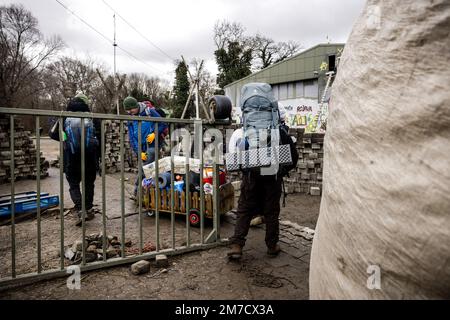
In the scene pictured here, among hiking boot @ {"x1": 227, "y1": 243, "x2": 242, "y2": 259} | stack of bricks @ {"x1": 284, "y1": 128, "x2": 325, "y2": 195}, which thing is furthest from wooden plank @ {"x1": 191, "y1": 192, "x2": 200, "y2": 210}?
stack of bricks @ {"x1": 284, "y1": 128, "x2": 325, "y2": 195}

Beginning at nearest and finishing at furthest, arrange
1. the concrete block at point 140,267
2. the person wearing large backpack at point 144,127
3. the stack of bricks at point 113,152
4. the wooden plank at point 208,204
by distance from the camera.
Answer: the concrete block at point 140,267 < the wooden plank at point 208,204 < the person wearing large backpack at point 144,127 < the stack of bricks at point 113,152

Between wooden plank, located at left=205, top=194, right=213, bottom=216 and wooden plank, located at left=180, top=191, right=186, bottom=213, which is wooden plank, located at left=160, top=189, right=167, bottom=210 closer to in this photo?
wooden plank, located at left=180, top=191, right=186, bottom=213

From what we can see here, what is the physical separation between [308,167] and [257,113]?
13.5ft

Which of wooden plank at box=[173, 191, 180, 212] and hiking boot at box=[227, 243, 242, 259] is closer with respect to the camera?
hiking boot at box=[227, 243, 242, 259]

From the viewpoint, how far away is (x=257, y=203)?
9.70ft

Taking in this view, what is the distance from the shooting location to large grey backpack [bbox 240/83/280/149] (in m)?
2.69

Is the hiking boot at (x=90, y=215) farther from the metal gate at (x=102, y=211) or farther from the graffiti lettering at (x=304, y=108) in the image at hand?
the graffiti lettering at (x=304, y=108)

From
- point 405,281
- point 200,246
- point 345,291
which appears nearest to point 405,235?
point 405,281

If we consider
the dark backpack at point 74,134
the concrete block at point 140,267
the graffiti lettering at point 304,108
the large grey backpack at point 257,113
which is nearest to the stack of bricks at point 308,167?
the large grey backpack at point 257,113

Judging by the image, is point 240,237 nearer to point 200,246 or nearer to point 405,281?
point 200,246

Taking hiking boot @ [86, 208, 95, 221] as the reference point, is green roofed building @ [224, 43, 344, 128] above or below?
above

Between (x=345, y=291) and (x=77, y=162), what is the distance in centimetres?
397

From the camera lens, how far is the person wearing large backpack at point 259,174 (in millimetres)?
2703

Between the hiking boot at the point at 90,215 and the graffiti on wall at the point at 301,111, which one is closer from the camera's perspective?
the hiking boot at the point at 90,215
